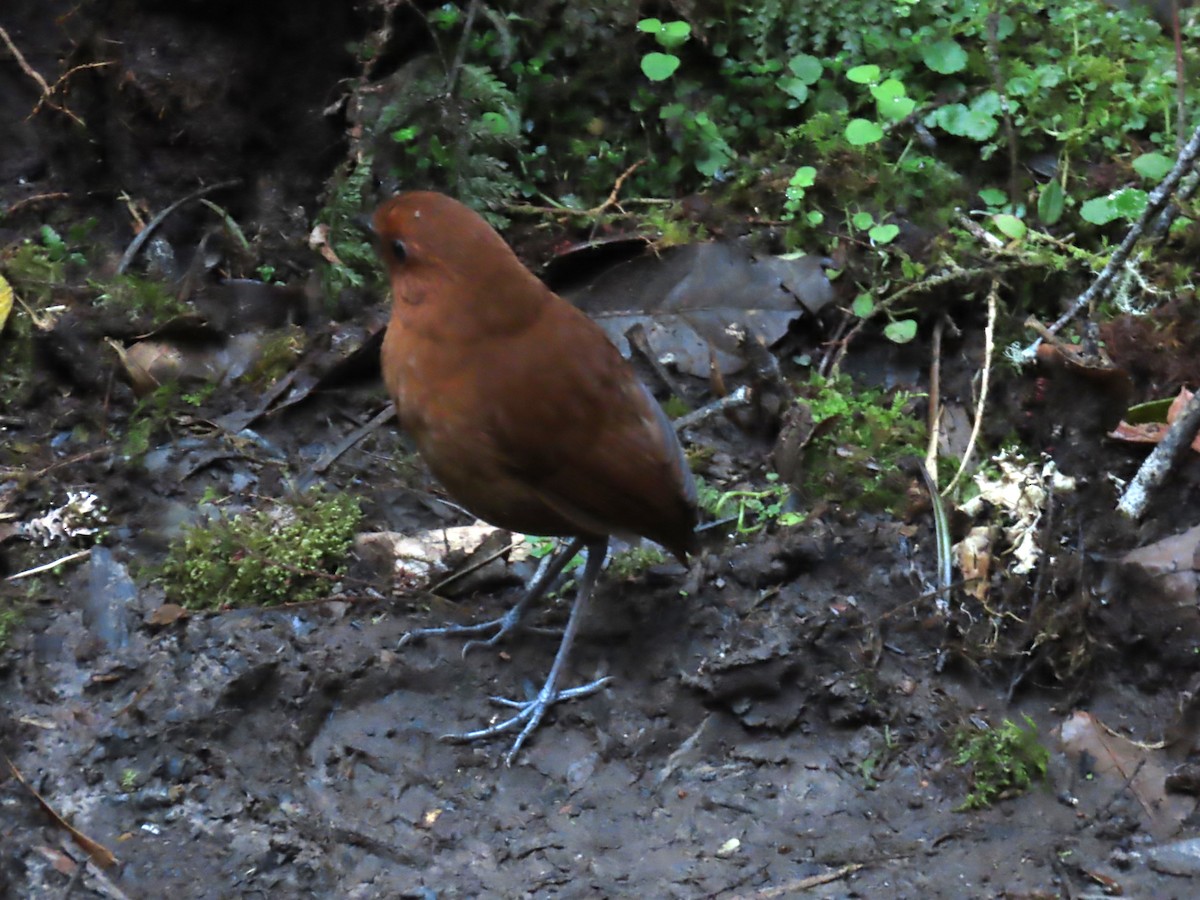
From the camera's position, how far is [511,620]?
129 inches

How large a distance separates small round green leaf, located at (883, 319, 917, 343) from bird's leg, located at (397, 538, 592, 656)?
1510 mm

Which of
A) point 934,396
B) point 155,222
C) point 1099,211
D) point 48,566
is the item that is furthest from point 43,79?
point 1099,211

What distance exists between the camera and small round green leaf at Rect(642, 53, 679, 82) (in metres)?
4.55

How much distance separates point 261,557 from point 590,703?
102 cm

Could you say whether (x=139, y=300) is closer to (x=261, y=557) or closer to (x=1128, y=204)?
(x=261, y=557)

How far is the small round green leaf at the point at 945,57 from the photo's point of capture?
4.66 metres

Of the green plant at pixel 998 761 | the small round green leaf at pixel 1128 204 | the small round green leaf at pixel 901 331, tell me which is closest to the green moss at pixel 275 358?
the small round green leaf at pixel 901 331

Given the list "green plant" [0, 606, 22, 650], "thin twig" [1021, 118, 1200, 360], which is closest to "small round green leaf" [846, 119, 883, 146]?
"thin twig" [1021, 118, 1200, 360]

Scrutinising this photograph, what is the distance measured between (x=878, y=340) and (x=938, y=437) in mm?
559

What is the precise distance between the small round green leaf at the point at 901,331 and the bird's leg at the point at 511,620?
4.95 feet

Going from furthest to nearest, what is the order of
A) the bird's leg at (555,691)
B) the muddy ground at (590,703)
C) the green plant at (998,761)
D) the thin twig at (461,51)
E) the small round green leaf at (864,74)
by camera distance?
the small round green leaf at (864,74) → the thin twig at (461,51) → the bird's leg at (555,691) → the green plant at (998,761) → the muddy ground at (590,703)

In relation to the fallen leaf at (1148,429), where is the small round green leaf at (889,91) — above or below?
above

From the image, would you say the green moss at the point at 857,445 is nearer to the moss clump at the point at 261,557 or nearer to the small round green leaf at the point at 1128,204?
the small round green leaf at the point at 1128,204

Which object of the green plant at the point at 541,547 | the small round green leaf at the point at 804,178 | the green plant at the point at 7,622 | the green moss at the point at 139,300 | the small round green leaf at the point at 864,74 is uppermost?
the small round green leaf at the point at 864,74
